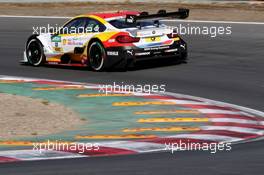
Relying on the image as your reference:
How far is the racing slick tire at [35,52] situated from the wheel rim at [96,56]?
1.93 m

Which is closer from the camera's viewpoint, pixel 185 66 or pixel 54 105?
pixel 54 105

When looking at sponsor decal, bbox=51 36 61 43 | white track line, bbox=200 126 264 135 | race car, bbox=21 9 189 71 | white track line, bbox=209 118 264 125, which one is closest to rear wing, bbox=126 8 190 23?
race car, bbox=21 9 189 71

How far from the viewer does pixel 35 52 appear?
20.7 meters

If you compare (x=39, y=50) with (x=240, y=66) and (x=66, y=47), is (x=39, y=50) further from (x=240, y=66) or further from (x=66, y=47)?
(x=240, y=66)

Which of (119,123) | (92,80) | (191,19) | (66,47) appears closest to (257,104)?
(119,123)

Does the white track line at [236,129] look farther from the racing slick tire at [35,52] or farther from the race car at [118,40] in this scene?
the racing slick tire at [35,52]

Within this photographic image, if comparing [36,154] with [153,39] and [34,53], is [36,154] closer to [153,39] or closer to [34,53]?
[153,39]

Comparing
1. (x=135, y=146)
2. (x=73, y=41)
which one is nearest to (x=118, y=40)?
(x=73, y=41)

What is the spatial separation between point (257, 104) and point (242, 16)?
13.6 m

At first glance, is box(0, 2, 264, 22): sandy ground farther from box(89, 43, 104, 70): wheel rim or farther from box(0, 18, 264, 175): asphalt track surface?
box(89, 43, 104, 70): wheel rim

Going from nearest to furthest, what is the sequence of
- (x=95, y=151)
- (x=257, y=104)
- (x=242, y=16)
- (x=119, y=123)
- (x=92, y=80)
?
(x=95, y=151) → (x=119, y=123) → (x=257, y=104) → (x=92, y=80) → (x=242, y=16)

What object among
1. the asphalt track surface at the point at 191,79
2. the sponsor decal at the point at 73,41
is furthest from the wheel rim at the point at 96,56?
the sponsor decal at the point at 73,41

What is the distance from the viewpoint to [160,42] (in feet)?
61.5

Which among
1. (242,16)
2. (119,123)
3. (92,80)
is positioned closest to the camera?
(119,123)
